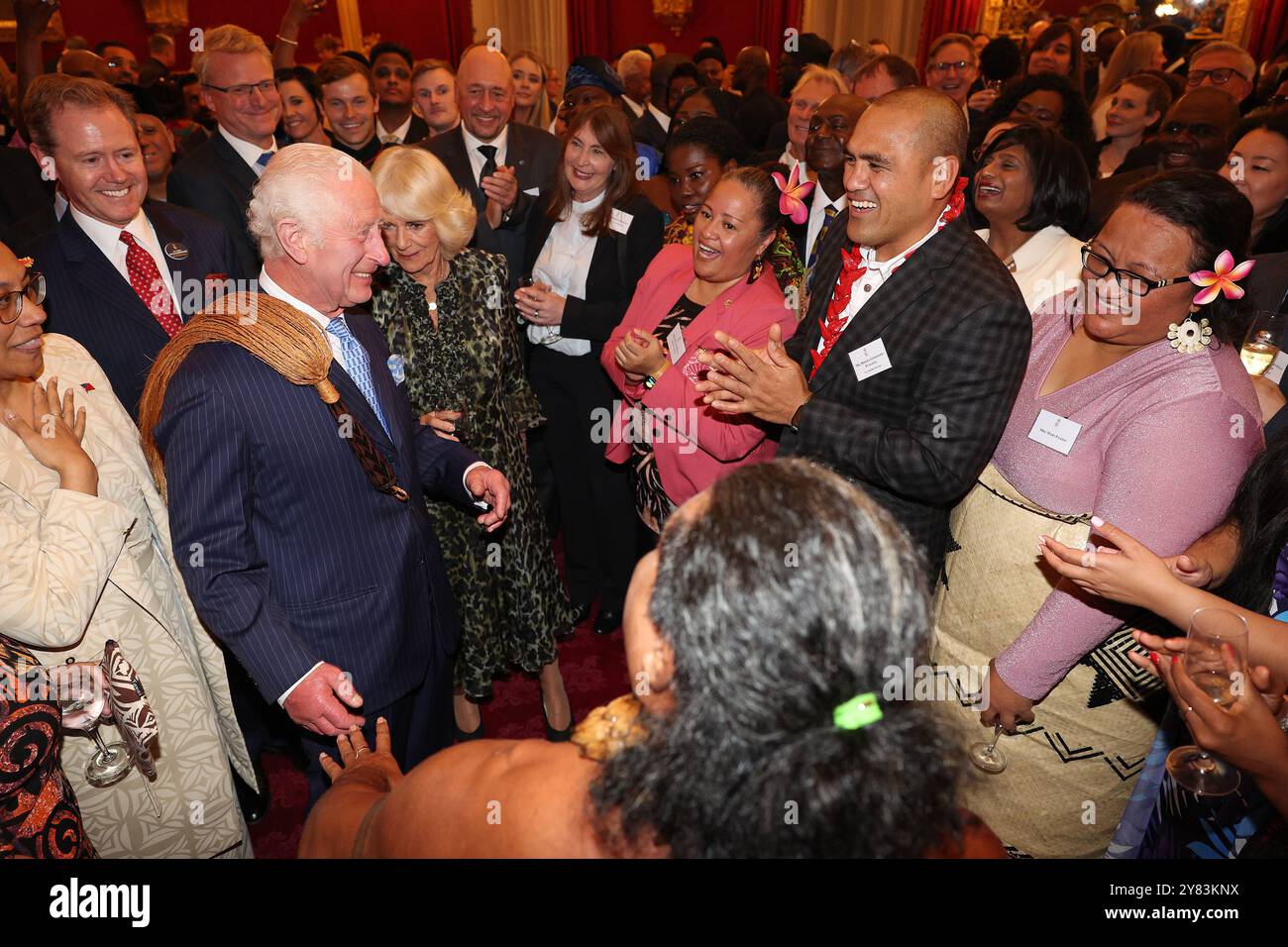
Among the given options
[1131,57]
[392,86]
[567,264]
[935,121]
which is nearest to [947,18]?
[1131,57]

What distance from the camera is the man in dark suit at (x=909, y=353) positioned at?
1.94 meters

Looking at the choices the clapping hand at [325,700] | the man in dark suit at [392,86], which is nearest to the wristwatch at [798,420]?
the clapping hand at [325,700]

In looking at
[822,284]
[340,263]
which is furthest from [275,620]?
[822,284]

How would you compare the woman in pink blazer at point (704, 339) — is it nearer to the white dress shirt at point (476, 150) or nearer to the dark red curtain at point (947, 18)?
the white dress shirt at point (476, 150)

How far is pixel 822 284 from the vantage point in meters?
2.44

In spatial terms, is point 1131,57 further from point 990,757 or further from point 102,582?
point 102,582

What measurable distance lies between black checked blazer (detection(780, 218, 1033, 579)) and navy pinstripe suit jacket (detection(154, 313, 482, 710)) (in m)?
1.14

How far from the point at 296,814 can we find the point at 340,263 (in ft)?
6.85

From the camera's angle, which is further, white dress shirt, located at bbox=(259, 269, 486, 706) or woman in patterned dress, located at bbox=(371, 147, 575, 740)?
woman in patterned dress, located at bbox=(371, 147, 575, 740)

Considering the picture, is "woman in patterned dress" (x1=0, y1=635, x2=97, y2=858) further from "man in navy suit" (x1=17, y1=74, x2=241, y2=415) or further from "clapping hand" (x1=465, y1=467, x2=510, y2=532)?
"man in navy suit" (x1=17, y1=74, x2=241, y2=415)

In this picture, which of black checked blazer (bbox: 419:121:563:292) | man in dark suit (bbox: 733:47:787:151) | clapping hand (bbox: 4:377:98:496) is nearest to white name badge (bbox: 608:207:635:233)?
black checked blazer (bbox: 419:121:563:292)

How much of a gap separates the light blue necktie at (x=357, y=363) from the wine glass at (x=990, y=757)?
1.84 metres

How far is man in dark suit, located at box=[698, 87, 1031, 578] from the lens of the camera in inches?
76.5
